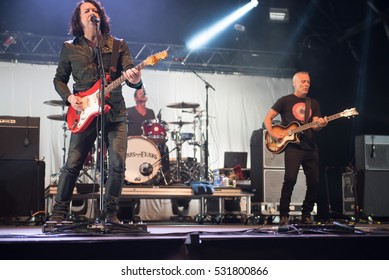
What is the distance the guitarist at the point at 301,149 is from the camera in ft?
23.0

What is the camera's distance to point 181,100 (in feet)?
41.9

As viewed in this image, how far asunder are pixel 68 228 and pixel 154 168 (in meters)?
5.38

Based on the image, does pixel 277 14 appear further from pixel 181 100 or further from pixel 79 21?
pixel 79 21

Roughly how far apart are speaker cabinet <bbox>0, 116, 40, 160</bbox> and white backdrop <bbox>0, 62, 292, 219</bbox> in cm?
364

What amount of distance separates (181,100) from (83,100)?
26.3 ft

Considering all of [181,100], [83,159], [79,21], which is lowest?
[83,159]

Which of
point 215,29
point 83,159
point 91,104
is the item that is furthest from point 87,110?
point 215,29

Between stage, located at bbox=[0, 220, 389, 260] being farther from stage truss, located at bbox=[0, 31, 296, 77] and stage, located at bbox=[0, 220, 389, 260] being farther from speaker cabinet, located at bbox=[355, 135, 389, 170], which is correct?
stage truss, located at bbox=[0, 31, 296, 77]

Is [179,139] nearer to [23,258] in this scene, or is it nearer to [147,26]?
[147,26]

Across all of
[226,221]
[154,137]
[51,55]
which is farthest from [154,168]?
[51,55]

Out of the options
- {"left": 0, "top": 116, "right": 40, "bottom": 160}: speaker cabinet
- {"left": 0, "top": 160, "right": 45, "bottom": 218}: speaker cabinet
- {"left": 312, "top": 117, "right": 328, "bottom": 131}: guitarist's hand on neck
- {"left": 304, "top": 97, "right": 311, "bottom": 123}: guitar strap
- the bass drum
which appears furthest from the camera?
the bass drum

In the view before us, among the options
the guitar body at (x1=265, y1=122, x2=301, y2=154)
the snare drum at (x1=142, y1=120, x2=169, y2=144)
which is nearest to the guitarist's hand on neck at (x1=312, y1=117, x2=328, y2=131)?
the guitar body at (x1=265, y1=122, x2=301, y2=154)

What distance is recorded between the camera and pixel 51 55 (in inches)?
456

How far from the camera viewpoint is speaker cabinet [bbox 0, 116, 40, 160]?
8062 mm
